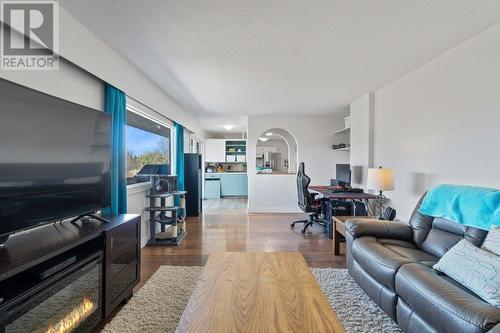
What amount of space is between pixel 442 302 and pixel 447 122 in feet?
6.85

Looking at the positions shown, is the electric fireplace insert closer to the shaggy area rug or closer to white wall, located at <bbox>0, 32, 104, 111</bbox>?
the shaggy area rug

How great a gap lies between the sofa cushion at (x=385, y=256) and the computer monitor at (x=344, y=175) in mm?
2356

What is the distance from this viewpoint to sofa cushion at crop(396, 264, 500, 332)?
119cm

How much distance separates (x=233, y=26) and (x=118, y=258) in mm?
2192

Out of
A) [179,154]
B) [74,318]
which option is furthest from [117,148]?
[179,154]

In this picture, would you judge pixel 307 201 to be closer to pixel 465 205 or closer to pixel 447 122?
pixel 447 122

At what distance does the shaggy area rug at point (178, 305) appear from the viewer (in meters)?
1.80

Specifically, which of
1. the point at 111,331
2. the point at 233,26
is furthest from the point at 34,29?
the point at 111,331

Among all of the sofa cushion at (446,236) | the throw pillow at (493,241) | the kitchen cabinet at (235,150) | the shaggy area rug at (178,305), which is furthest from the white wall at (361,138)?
the kitchen cabinet at (235,150)

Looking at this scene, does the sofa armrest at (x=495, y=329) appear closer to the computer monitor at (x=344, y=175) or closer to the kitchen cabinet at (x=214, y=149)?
the computer monitor at (x=344, y=175)

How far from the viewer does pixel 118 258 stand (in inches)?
78.4

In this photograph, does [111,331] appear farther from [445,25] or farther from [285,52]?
[445,25]

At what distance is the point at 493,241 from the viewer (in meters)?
1.69

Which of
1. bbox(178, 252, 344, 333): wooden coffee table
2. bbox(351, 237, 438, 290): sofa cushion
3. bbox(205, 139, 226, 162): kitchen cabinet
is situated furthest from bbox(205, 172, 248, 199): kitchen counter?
bbox(178, 252, 344, 333): wooden coffee table
